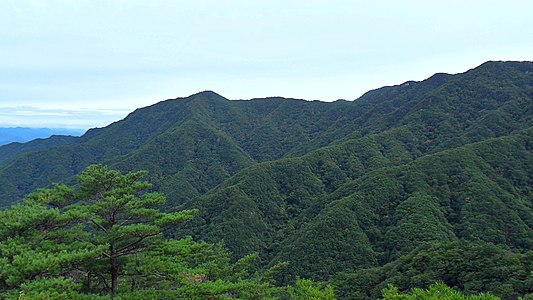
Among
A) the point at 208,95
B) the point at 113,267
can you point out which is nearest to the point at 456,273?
the point at 113,267

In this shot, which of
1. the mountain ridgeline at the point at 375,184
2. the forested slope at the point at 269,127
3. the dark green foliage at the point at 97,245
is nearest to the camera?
the dark green foliage at the point at 97,245

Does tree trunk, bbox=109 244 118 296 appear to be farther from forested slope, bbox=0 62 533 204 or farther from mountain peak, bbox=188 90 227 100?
mountain peak, bbox=188 90 227 100

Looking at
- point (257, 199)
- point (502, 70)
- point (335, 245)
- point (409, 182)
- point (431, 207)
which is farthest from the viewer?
point (502, 70)

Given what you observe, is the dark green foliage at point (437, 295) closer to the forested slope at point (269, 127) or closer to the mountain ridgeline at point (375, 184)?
the mountain ridgeline at point (375, 184)

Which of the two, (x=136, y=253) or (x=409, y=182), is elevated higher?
(x=136, y=253)

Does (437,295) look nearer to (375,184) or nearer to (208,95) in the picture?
(375,184)

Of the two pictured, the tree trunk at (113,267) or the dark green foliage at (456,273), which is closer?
the tree trunk at (113,267)

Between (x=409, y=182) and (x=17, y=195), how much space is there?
316 ft

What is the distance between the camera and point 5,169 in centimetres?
11012

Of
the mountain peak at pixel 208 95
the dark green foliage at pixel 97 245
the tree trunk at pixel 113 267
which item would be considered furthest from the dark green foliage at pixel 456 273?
the mountain peak at pixel 208 95

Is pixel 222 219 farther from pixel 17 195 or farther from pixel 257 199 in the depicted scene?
pixel 17 195

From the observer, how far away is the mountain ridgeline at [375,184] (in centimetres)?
3434

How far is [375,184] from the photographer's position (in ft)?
183

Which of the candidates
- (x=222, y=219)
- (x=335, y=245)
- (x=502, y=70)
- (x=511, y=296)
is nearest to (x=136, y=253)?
(x=511, y=296)
